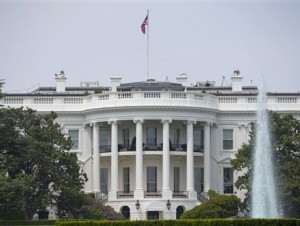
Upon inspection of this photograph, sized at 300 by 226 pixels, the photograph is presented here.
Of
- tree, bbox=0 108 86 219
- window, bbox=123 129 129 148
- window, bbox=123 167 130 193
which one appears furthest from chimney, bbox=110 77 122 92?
tree, bbox=0 108 86 219

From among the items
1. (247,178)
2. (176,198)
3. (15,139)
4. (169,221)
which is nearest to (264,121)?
(247,178)

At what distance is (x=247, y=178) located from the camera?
96812 millimetres

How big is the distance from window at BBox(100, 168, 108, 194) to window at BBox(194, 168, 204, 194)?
7085 mm

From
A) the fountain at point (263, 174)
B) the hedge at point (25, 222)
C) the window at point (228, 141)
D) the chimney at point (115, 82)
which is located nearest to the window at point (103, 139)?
the chimney at point (115, 82)

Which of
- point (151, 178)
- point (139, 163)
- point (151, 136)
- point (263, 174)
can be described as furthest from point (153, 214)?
point (263, 174)

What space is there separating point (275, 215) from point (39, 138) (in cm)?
2354

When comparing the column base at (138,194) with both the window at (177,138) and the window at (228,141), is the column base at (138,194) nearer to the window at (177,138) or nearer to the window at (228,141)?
the window at (177,138)

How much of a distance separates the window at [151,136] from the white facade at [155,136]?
3.1 inches

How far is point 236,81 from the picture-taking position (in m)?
111

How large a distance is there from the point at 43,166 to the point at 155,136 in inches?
538

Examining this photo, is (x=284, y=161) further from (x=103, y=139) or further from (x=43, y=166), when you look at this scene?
(x=103, y=139)

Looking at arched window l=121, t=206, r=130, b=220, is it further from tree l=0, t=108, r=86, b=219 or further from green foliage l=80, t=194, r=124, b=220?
tree l=0, t=108, r=86, b=219

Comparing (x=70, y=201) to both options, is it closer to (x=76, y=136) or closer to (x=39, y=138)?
(x=39, y=138)

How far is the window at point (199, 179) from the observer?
106 m
